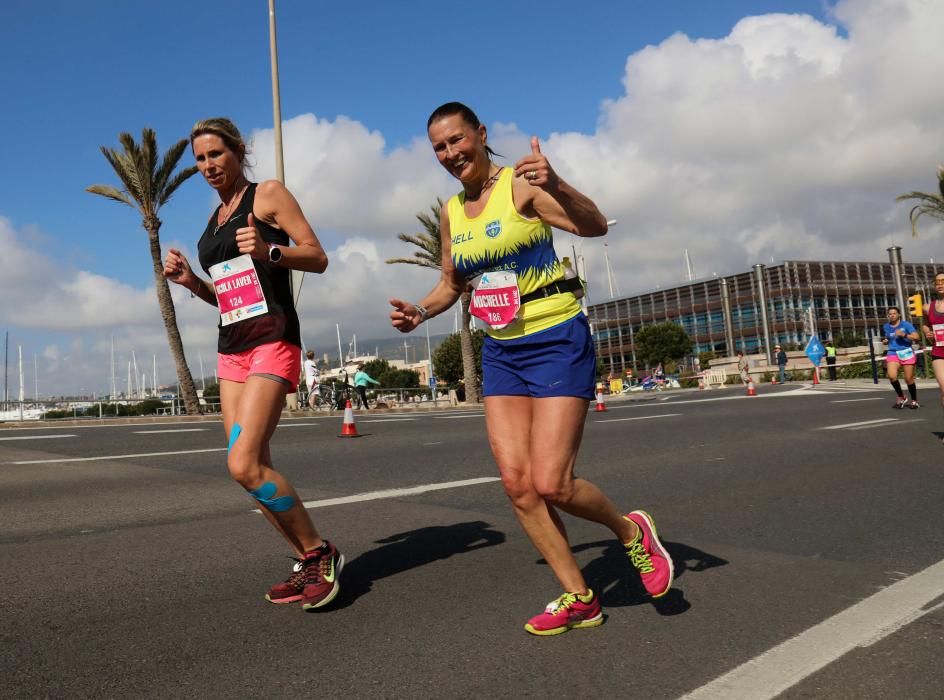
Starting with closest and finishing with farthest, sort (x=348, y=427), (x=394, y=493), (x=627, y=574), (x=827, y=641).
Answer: (x=827, y=641) < (x=627, y=574) < (x=394, y=493) < (x=348, y=427)

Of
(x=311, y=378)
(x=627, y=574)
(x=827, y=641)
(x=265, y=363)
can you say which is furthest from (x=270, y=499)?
(x=311, y=378)

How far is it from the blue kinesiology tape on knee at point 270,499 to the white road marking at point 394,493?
2403 millimetres

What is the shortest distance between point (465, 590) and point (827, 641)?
148cm

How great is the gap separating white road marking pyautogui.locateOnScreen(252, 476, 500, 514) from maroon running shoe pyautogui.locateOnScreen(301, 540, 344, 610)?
2.37 m

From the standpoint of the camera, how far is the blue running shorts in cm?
318

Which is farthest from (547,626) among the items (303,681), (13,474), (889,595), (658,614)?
(13,474)

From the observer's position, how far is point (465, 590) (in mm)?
3656

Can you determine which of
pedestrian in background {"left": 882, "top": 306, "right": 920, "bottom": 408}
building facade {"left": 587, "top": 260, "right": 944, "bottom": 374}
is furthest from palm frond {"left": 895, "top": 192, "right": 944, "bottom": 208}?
building facade {"left": 587, "top": 260, "right": 944, "bottom": 374}

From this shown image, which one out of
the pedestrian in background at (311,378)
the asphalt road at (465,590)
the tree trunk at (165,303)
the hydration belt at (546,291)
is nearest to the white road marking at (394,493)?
the asphalt road at (465,590)

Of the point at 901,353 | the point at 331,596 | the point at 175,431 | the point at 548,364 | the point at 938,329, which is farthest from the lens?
the point at 901,353

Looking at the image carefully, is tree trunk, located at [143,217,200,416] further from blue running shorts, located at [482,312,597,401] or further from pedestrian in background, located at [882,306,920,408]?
blue running shorts, located at [482,312,597,401]

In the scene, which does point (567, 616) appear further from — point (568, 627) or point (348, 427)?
point (348, 427)

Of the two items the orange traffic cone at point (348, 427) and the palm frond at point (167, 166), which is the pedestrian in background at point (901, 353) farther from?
the palm frond at point (167, 166)

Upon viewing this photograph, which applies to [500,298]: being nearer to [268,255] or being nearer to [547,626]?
[268,255]
